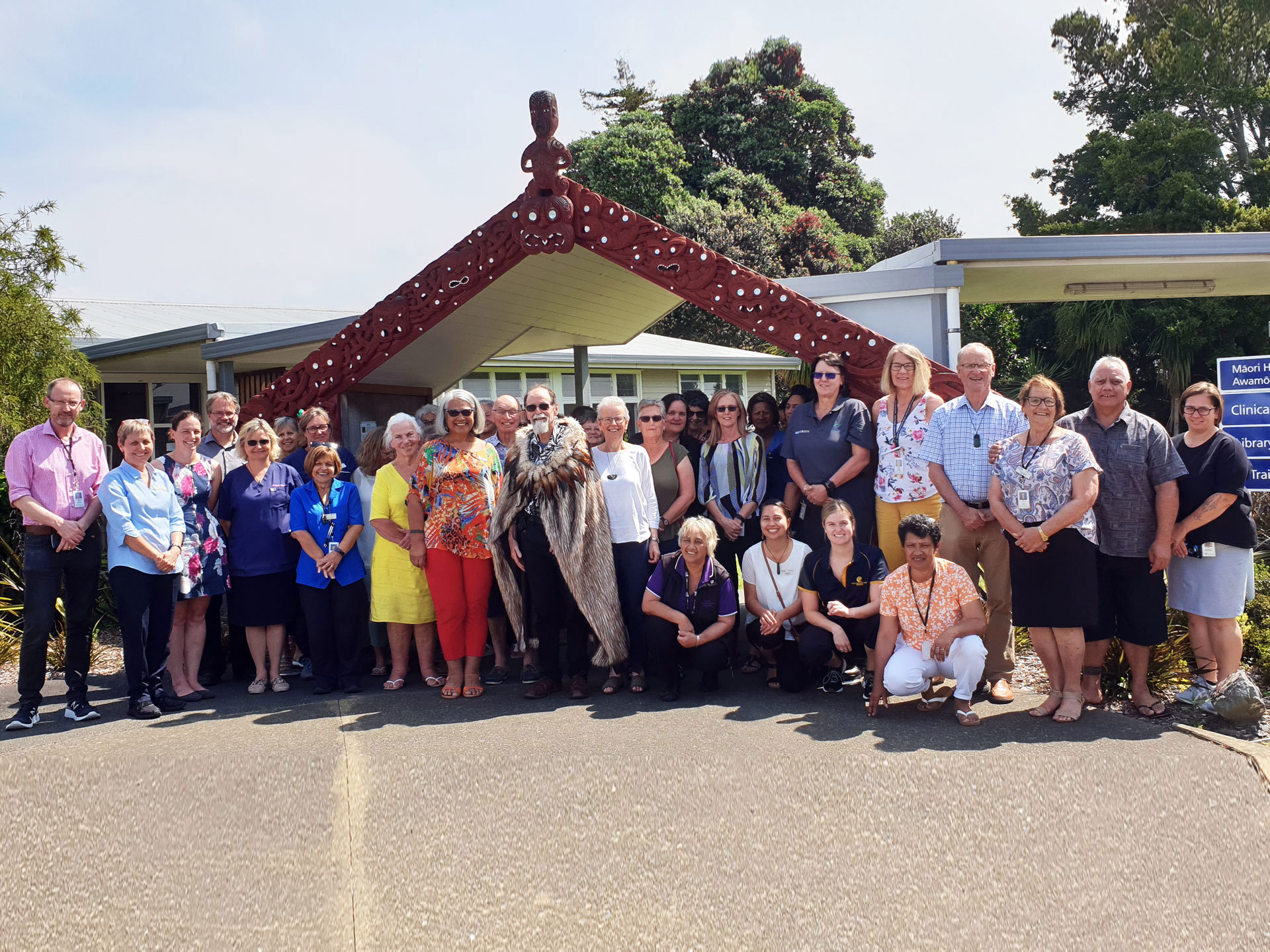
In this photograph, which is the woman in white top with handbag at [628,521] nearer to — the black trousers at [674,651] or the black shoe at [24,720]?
the black trousers at [674,651]

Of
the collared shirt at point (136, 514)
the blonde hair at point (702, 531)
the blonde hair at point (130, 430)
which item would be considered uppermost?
the blonde hair at point (130, 430)

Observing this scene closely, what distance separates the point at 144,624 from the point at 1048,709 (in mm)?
Answer: 4778

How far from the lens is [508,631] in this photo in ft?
22.0

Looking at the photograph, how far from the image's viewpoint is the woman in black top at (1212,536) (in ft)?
16.4

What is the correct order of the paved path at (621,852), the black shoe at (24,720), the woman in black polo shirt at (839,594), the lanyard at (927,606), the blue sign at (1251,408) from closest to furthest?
the paved path at (621,852) < the lanyard at (927,606) < the black shoe at (24,720) < the woman in black polo shirt at (839,594) < the blue sign at (1251,408)

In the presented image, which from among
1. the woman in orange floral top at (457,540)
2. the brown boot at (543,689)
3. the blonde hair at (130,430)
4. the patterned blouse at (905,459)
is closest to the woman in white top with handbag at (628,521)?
the brown boot at (543,689)

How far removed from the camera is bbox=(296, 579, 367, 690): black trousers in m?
6.07

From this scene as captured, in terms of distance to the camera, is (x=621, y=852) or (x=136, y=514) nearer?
(x=621, y=852)

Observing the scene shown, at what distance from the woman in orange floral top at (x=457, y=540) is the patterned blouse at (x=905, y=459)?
7.47ft

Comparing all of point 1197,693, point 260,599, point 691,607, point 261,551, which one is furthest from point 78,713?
point 1197,693

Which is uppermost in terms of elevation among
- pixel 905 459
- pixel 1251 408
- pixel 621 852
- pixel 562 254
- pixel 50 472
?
pixel 562 254

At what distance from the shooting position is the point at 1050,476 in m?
4.95

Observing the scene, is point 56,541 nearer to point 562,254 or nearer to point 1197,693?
point 562,254

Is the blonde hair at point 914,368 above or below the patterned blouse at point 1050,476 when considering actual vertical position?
above
